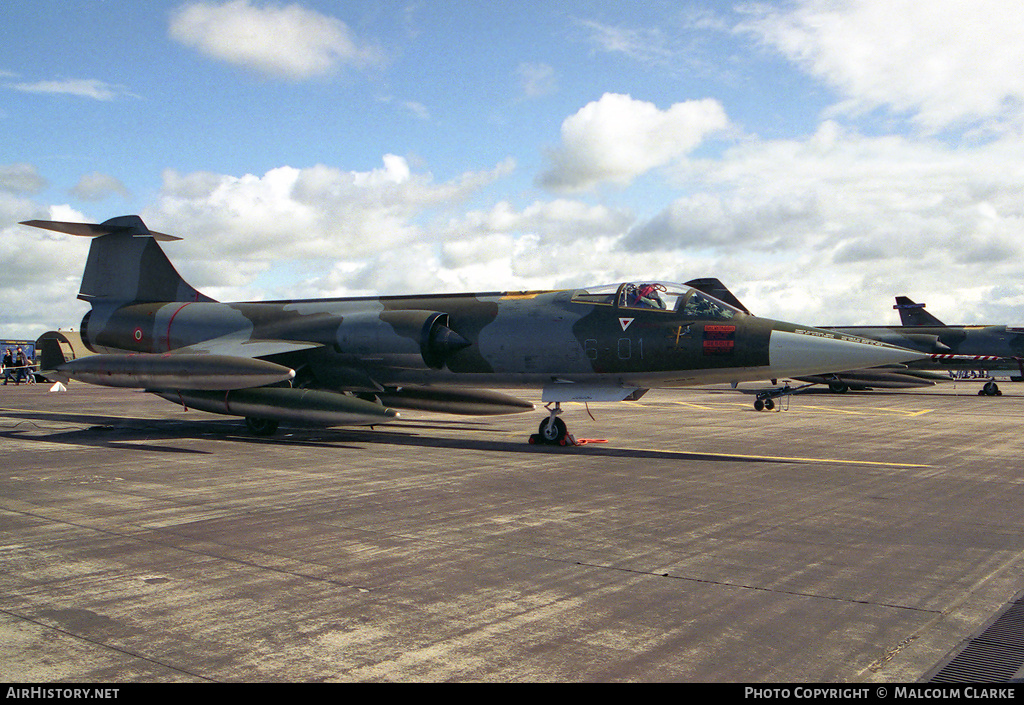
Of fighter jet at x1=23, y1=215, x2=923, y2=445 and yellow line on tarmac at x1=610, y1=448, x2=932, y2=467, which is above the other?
fighter jet at x1=23, y1=215, x2=923, y2=445

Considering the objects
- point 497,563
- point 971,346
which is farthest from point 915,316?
point 497,563

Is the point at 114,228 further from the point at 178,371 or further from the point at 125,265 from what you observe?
the point at 178,371

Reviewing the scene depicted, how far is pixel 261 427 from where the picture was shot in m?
15.6

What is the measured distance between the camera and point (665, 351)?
12.7 meters

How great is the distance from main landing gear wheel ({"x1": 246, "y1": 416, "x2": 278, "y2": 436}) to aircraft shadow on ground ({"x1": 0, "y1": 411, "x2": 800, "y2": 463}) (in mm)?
160

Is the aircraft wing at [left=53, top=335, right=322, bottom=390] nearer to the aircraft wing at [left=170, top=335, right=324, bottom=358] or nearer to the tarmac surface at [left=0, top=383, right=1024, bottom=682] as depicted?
the aircraft wing at [left=170, top=335, right=324, bottom=358]

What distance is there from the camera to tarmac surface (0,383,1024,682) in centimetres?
406

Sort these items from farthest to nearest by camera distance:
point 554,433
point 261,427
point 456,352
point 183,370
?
point 261,427 → point 456,352 → point 554,433 → point 183,370

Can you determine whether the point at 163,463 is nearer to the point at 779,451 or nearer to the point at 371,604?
the point at 371,604

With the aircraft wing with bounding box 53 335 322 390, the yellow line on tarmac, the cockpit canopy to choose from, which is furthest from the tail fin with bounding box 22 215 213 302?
the yellow line on tarmac

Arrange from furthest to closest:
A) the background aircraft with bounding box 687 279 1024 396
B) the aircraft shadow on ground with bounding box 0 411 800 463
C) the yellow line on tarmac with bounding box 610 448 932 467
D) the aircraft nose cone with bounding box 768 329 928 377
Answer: the background aircraft with bounding box 687 279 1024 396 < the aircraft shadow on ground with bounding box 0 411 800 463 < the yellow line on tarmac with bounding box 610 448 932 467 < the aircraft nose cone with bounding box 768 329 928 377

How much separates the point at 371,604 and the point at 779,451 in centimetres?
1022

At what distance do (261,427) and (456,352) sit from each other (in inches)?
176
